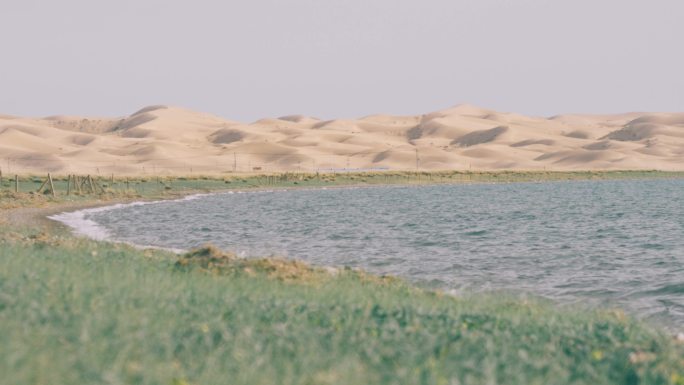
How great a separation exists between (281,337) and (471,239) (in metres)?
29.8

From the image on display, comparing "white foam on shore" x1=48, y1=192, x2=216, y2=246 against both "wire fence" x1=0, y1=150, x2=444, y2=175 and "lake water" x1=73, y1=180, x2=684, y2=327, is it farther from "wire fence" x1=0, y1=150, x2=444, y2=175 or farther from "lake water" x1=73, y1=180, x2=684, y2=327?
"wire fence" x1=0, y1=150, x2=444, y2=175

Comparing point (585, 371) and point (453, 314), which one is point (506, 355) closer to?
point (585, 371)

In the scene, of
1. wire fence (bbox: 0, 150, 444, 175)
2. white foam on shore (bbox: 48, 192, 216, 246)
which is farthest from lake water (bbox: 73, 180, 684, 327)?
wire fence (bbox: 0, 150, 444, 175)

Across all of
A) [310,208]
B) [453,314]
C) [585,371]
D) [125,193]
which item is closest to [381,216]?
[310,208]

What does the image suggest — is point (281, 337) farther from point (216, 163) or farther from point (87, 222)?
point (216, 163)

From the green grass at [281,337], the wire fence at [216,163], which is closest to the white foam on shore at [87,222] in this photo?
the green grass at [281,337]

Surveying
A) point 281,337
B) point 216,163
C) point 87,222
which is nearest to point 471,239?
point 87,222

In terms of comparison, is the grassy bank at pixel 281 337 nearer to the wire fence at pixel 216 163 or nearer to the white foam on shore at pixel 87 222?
the white foam on shore at pixel 87 222

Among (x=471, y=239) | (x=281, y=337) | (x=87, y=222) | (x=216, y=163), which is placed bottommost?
(x=471, y=239)

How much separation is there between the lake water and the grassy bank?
312 inches

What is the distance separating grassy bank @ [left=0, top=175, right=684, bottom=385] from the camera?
9.16 metres

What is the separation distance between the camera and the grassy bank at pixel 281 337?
9156 millimetres

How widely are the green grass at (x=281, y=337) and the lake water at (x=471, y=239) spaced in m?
7.87

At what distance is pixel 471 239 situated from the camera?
39938 millimetres
